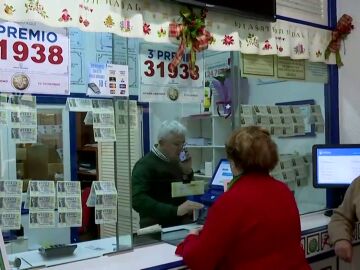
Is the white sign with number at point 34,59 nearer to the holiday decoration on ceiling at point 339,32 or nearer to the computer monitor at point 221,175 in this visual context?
the computer monitor at point 221,175

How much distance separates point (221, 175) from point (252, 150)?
1.05 m

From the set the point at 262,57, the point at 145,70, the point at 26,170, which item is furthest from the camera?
the point at 262,57

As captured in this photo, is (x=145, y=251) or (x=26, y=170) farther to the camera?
(x=26, y=170)

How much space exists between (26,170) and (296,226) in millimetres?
1562

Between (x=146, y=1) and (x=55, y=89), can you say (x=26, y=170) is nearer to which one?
(x=55, y=89)

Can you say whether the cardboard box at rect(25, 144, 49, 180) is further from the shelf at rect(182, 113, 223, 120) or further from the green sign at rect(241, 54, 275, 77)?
the green sign at rect(241, 54, 275, 77)

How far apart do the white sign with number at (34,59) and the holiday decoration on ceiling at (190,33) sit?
583mm

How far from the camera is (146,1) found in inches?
82.1

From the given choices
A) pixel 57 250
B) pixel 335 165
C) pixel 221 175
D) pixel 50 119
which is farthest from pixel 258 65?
pixel 57 250

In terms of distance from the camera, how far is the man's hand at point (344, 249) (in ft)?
7.14

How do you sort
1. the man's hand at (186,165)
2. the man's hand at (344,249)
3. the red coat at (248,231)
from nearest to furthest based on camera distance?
1. the red coat at (248,231)
2. the man's hand at (344,249)
3. the man's hand at (186,165)

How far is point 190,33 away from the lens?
7.25 ft

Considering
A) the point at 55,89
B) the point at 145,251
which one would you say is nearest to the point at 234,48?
the point at 55,89

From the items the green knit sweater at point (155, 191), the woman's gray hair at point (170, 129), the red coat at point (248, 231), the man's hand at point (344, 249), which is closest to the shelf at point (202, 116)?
the woman's gray hair at point (170, 129)
